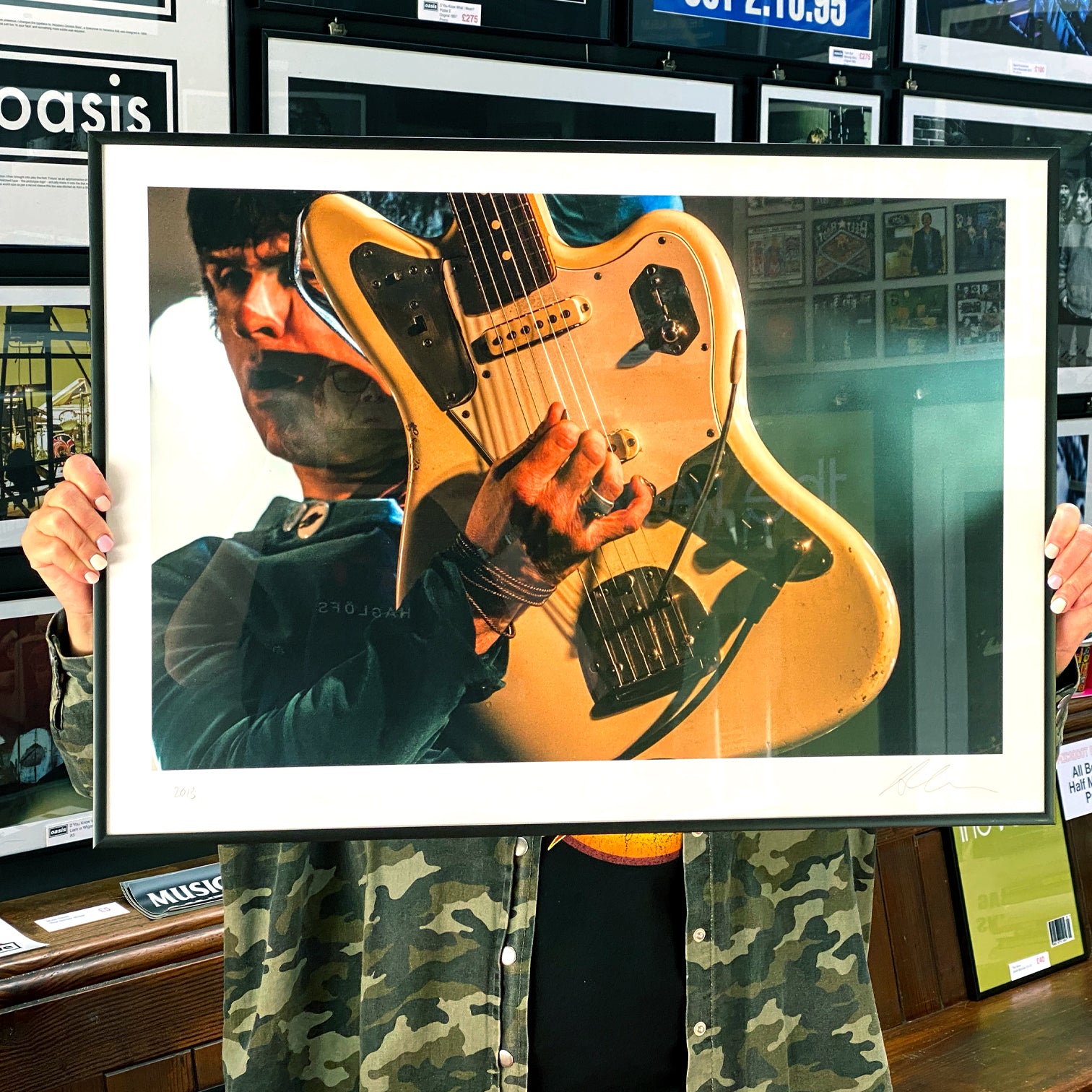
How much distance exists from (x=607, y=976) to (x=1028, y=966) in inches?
45.9

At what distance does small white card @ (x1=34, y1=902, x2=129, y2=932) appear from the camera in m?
1.40

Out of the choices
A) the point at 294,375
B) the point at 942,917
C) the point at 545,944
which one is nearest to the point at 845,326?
the point at 294,375

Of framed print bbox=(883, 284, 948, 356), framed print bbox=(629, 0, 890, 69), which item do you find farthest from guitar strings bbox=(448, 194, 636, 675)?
framed print bbox=(629, 0, 890, 69)

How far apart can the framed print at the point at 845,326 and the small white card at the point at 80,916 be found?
1107 mm

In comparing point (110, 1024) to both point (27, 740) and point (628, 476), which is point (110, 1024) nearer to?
point (27, 740)

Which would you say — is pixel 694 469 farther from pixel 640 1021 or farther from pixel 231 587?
pixel 640 1021

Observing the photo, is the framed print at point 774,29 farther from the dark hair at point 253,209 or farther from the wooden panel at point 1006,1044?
the wooden panel at point 1006,1044

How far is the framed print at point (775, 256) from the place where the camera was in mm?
958

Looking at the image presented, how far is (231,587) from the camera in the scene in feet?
3.08

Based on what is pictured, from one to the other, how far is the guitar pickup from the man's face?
0.09 metres

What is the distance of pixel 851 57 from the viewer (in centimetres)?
200

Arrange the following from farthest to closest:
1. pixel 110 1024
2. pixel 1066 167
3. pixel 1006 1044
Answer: pixel 1066 167 → pixel 1006 1044 → pixel 110 1024

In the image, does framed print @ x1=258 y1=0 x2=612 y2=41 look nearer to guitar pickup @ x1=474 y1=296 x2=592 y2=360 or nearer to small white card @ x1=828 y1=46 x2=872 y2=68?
small white card @ x1=828 y1=46 x2=872 y2=68

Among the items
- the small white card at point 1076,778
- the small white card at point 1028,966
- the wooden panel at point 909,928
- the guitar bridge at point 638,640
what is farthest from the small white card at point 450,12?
the small white card at point 1028,966
